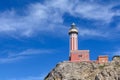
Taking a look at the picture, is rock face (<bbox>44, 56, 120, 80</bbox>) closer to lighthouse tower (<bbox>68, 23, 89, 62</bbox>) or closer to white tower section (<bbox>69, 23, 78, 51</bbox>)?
lighthouse tower (<bbox>68, 23, 89, 62</bbox>)

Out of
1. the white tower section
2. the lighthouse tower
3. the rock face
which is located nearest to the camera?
the rock face

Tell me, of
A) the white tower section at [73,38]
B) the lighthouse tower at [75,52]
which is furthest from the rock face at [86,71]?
the white tower section at [73,38]

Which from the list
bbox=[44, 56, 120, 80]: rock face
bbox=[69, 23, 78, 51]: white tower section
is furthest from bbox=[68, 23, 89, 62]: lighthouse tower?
bbox=[44, 56, 120, 80]: rock face

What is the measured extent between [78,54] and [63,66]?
21.5ft

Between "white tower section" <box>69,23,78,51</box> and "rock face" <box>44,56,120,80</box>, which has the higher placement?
"white tower section" <box>69,23,78,51</box>

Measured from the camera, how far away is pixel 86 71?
178 metres

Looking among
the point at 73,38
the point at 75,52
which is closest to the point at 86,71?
the point at 75,52

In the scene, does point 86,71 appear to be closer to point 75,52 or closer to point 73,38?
point 75,52

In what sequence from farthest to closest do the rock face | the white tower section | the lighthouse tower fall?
the white tower section
the lighthouse tower
the rock face

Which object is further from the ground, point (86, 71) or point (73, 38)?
point (73, 38)

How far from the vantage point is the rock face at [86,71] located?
172m

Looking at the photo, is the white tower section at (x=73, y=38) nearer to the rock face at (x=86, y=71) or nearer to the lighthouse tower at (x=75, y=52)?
the lighthouse tower at (x=75, y=52)

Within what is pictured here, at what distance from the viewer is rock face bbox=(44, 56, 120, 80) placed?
172m

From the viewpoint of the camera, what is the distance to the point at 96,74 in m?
175
